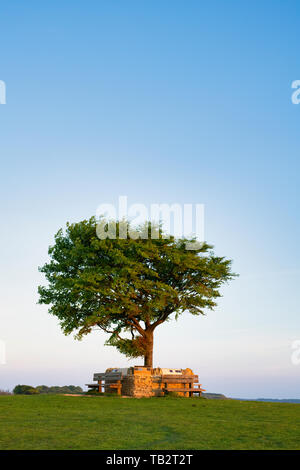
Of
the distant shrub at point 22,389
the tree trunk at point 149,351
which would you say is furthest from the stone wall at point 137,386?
the distant shrub at point 22,389

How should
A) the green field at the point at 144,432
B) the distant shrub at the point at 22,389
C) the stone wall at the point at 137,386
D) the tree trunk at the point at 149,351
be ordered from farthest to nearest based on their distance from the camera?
the distant shrub at the point at 22,389
the tree trunk at the point at 149,351
the stone wall at the point at 137,386
the green field at the point at 144,432

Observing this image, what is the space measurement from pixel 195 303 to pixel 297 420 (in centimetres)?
2279

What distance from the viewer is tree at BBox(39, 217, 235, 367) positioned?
3659 cm

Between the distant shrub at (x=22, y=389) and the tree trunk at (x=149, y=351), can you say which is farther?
the distant shrub at (x=22, y=389)

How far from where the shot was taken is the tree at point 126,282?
36.6m

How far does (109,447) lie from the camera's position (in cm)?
1074

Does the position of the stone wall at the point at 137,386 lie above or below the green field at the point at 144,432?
below

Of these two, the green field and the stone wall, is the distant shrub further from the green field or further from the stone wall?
the green field

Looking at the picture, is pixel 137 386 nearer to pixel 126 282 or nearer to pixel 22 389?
pixel 126 282

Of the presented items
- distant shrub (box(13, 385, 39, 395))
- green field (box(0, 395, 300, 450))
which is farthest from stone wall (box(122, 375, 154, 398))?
green field (box(0, 395, 300, 450))

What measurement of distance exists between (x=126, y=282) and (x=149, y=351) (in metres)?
7.29

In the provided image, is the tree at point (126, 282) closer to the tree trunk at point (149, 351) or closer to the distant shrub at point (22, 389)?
the tree trunk at point (149, 351)

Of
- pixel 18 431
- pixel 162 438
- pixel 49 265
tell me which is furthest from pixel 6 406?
pixel 49 265

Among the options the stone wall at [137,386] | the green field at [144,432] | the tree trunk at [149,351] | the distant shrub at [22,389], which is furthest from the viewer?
the distant shrub at [22,389]
